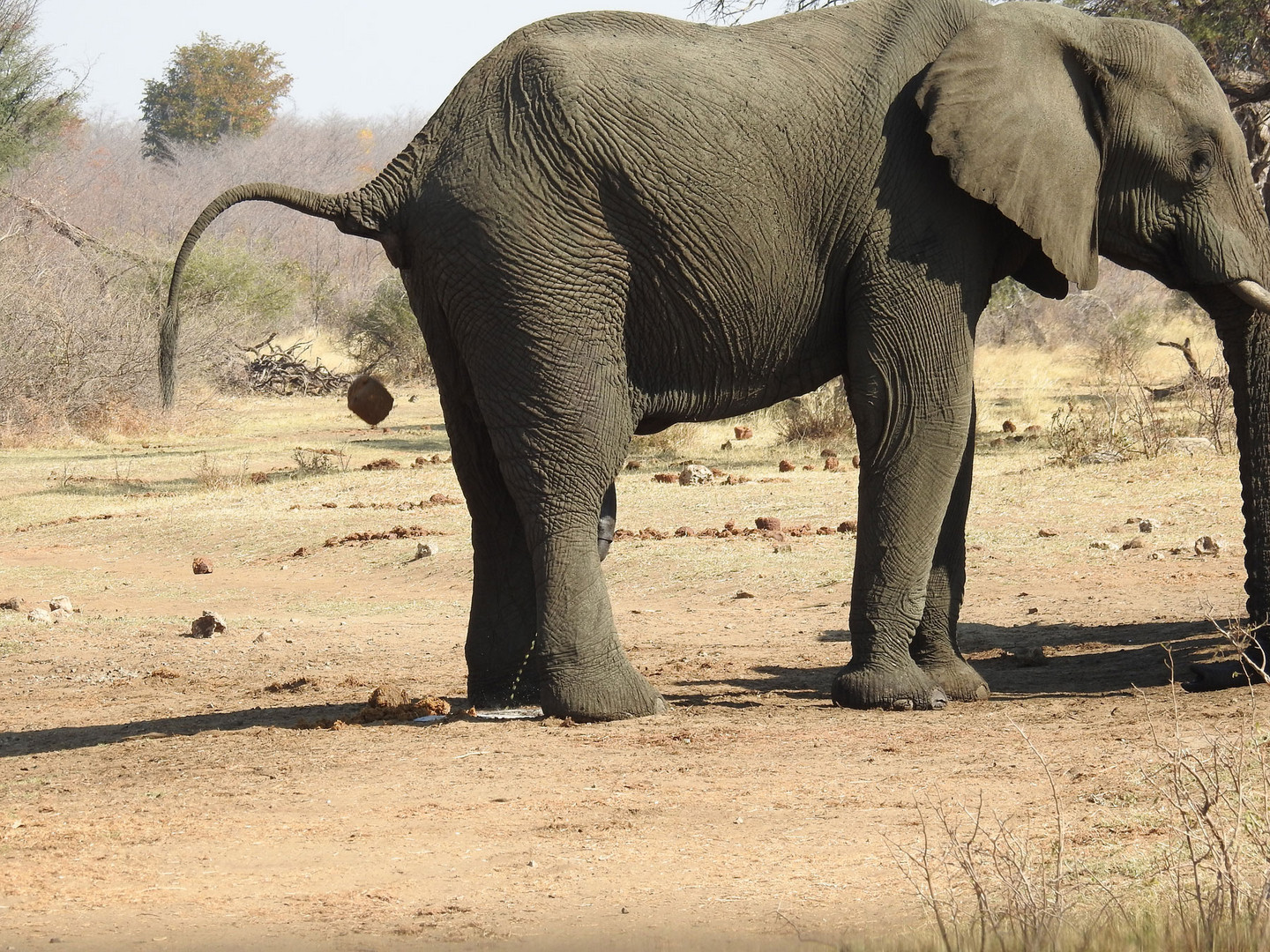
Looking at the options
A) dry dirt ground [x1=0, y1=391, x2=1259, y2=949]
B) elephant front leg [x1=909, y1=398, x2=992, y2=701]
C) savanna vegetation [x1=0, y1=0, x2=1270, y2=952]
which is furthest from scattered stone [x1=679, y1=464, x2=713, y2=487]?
elephant front leg [x1=909, y1=398, x2=992, y2=701]

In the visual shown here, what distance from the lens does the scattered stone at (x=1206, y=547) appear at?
10.2 metres

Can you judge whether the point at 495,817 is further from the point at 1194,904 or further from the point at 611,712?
the point at 1194,904

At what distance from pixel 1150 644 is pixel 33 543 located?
980 cm

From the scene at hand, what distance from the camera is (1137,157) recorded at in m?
6.48

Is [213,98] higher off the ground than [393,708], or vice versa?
[213,98]

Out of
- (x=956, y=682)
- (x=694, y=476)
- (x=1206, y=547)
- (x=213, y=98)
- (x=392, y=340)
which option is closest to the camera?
(x=956, y=682)

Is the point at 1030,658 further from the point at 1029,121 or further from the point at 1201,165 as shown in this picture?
Answer: the point at 1029,121

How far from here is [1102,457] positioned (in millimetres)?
14078

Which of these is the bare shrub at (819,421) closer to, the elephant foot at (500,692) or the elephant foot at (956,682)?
the elephant foot at (956,682)

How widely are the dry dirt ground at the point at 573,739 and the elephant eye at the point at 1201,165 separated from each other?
2076 mm

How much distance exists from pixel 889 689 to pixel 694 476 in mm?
8449

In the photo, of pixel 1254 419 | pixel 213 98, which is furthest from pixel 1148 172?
pixel 213 98

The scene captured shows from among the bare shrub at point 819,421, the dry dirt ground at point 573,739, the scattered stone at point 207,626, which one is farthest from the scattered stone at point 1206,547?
the bare shrub at point 819,421

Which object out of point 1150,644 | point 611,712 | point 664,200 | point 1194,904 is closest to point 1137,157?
point 664,200
